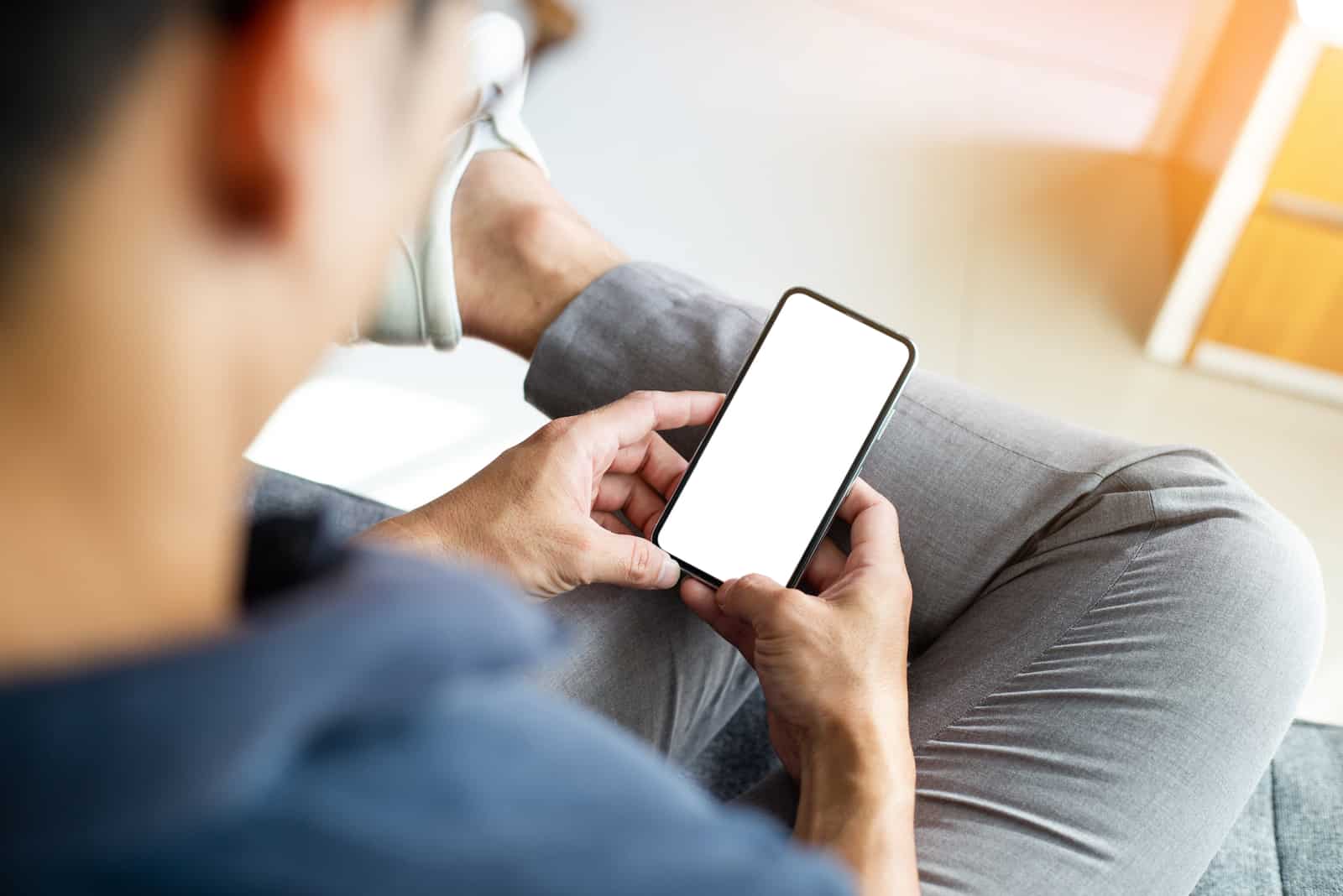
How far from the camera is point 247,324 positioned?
0.77 ft

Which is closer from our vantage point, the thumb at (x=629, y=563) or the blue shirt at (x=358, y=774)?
the blue shirt at (x=358, y=774)

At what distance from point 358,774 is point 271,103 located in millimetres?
163

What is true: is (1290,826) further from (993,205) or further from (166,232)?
(993,205)

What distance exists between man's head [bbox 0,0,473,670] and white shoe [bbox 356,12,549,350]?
0.61 meters

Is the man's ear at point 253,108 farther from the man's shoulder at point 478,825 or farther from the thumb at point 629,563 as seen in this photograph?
the thumb at point 629,563

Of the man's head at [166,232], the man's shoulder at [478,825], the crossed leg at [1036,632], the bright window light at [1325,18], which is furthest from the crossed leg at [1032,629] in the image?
the bright window light at [1325,18]

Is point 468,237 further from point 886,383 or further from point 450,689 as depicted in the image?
point 450,689

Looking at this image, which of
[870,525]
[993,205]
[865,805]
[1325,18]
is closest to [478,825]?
[865,805]

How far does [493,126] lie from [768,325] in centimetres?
37

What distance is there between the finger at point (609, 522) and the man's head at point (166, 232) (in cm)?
50

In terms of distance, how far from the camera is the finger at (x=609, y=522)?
29.5 inches

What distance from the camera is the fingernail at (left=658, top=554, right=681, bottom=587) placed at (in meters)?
0.69

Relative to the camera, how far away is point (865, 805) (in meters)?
0.55

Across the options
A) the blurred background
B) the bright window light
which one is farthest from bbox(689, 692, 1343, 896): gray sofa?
the bright window light
